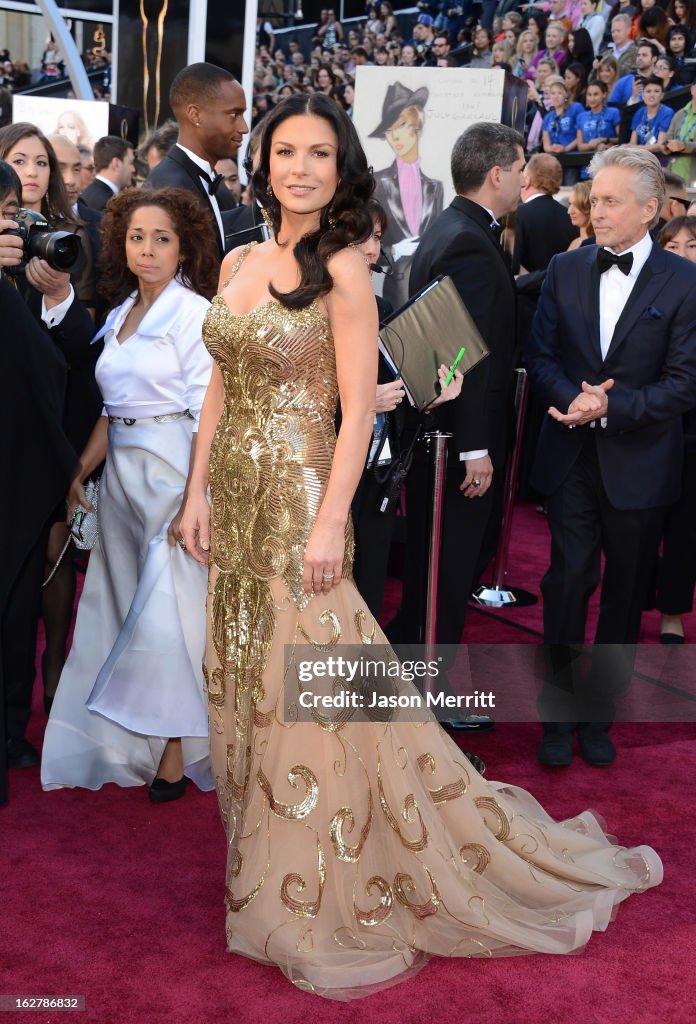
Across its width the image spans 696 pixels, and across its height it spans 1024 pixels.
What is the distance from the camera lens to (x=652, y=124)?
10148 mm

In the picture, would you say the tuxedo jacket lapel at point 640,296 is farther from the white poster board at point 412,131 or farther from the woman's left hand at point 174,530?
the white poster board at point 412,131

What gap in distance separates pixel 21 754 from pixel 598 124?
9320mm

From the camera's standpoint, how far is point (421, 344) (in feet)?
11.4

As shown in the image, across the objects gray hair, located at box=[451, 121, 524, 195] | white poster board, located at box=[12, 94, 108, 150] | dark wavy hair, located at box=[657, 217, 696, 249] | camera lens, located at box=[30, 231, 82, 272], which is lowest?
camera lens, located at box=[30, 231, 82, 272]

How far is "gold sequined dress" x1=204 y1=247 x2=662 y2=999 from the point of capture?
256cm

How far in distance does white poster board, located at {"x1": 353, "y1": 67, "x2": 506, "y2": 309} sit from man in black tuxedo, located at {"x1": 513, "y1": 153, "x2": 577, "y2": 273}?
1.45ft

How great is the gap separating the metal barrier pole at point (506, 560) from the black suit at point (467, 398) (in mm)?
1369

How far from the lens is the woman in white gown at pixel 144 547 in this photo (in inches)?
133

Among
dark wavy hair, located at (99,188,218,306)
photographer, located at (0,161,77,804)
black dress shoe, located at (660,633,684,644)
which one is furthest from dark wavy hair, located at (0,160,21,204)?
black dress shoe, located at (660,633,684,644)

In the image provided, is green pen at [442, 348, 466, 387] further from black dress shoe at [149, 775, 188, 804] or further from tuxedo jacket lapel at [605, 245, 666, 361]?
black dress shoe at [149, 775, 188, 804]

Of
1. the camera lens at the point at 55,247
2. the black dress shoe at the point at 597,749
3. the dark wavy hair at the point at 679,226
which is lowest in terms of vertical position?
the black dress shoe at the point at 597,749

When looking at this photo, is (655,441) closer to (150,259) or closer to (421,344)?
(421,344)

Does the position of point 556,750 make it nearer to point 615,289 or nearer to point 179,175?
point 615,289

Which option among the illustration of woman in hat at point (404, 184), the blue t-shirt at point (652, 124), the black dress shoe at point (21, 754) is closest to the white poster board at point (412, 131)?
the illustration of woman in hat at point (404, 184)
